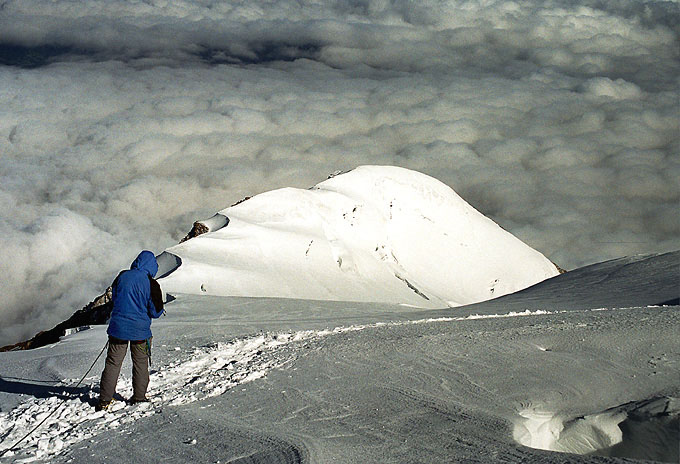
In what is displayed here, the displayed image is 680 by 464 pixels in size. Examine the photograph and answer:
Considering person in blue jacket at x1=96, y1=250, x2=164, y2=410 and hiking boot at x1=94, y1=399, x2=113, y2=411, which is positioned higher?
person in blue jacket at x1=96, y1=250, x2=164, y2=410

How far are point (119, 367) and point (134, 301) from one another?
0.79 meters

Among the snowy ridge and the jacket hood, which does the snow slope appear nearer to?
the snowy ridge

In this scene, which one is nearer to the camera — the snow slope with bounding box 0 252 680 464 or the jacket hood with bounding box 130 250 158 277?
the snow slope with bounding box 0 252 680 464

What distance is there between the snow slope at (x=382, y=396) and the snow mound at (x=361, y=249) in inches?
587

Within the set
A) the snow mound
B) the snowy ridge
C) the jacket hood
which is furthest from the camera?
the snow mound

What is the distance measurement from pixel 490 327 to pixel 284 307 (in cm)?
835

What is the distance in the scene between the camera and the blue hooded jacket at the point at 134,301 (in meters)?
7.89

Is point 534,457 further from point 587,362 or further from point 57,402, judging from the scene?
point 57,402

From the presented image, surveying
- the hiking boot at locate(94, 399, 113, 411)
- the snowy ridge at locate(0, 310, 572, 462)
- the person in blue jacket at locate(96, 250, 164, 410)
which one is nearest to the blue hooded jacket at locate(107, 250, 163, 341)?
the person in blue jacket at locate(96, 250, 164, 410)

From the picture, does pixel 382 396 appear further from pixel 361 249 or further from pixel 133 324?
pixel 361 249

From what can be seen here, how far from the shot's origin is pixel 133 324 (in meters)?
7.96

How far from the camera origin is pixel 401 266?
48.7 meters

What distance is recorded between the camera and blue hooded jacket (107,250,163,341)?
25.9ft

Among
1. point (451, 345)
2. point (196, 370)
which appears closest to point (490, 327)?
point (451, 345)
